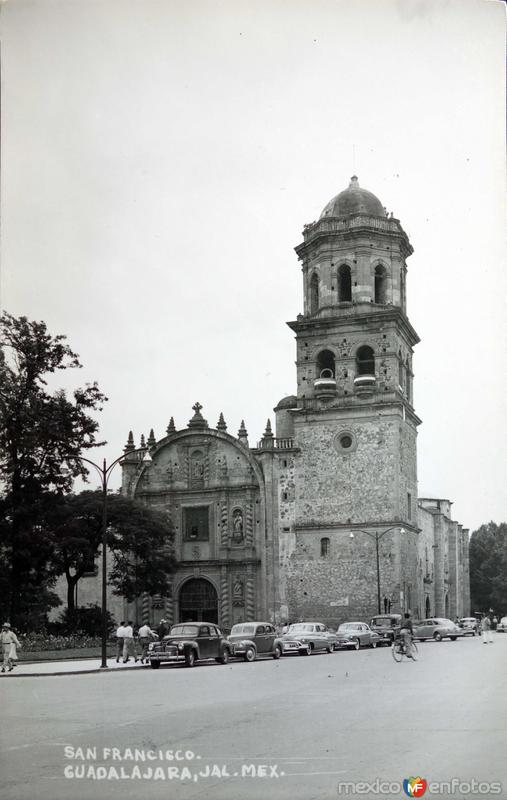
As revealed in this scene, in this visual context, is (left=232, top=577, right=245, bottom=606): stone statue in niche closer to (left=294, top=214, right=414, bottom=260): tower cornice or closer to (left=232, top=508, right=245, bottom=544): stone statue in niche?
(left=232, top=508, right=245, bottom=544): stone statue in niche

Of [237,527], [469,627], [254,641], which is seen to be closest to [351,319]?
[237,527]

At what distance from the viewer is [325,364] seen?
2042 inches

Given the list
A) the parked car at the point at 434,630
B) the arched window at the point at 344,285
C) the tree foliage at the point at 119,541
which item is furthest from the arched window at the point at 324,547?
the arched window at the point at 344,285

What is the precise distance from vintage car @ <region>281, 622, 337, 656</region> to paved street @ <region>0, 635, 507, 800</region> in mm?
13132

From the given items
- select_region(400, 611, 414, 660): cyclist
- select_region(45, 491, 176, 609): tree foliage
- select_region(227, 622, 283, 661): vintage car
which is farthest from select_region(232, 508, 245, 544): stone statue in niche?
select_region(400, 611, 414, 660): cyclist

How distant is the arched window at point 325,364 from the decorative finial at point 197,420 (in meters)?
6.75

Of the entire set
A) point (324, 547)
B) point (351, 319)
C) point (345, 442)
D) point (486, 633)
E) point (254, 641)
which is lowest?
point (486, 633)

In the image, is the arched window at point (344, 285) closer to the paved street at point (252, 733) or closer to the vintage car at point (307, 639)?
the vintage car at point (307, 639)

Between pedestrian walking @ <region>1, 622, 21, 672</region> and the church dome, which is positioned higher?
the church dome

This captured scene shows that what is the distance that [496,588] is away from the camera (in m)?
81.4

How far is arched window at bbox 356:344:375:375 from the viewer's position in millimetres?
50812

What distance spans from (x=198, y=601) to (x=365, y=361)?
1495 centimetres

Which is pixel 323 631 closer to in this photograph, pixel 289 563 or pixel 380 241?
pixel 289 563

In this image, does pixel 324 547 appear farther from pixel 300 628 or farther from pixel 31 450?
pixel 31 450
